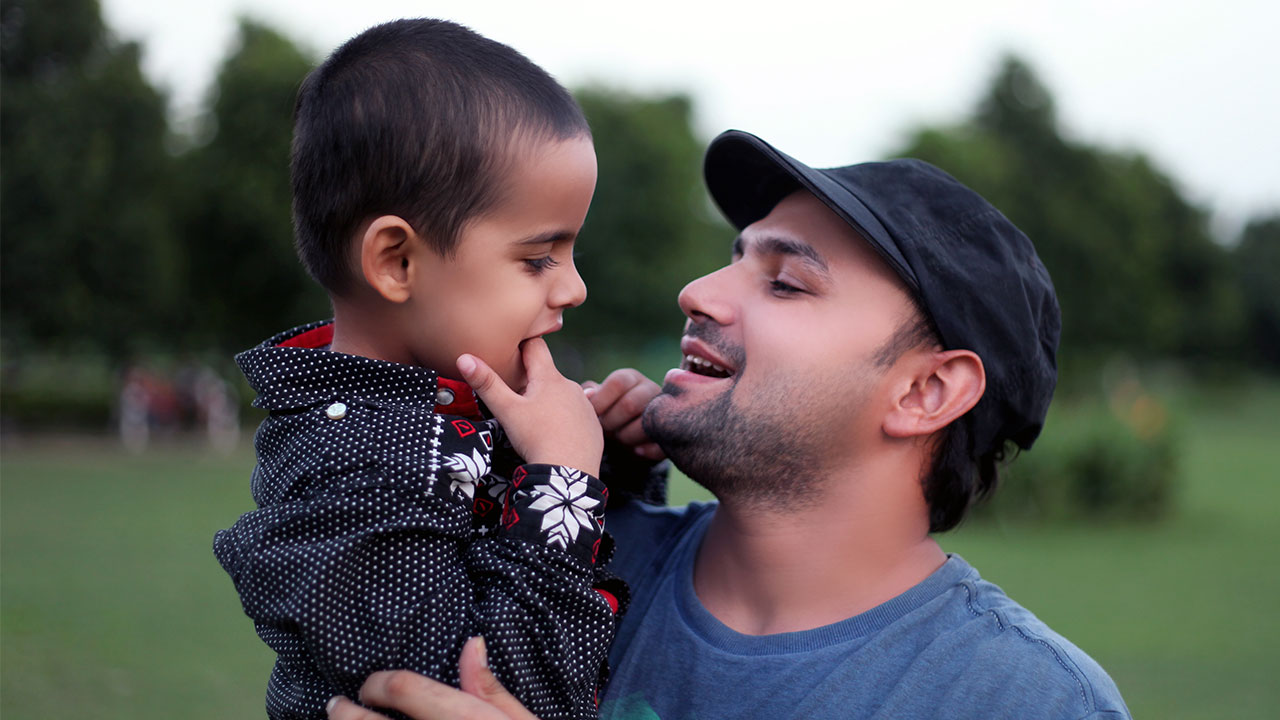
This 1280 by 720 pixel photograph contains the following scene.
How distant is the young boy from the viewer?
6.76 ft

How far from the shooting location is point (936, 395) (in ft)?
9.43

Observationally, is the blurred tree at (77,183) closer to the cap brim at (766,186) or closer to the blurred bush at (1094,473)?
the blurred bush at (1094,473)

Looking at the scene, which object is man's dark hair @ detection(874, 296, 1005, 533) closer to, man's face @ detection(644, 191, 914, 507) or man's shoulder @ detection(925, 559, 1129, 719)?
man's face @ detection(644, 191, 914, 507)

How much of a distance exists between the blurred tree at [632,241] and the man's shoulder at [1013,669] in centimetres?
3873

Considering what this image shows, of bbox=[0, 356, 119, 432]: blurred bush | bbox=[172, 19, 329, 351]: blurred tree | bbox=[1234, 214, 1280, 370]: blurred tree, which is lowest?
bbox=[1234, 214, 1280, 370]: blurred tree

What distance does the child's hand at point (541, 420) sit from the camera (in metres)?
2.33

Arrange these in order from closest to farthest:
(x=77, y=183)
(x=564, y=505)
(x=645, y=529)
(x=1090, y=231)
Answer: (x=564, y=505) → (x=645, y=529) → (x=77, y=183) → (x=1090, y=231)

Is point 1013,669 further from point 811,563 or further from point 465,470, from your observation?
point 465,470

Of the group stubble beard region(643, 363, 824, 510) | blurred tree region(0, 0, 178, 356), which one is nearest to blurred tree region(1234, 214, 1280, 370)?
blurred tree region(0, 0, 178, 356)

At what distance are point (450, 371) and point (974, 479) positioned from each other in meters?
1.55


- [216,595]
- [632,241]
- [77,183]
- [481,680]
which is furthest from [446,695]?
[632,241]

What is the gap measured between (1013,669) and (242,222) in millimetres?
31819

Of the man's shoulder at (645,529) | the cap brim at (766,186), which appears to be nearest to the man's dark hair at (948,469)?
the cap brim at (766,186)

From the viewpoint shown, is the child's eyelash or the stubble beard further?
the stubble beard
